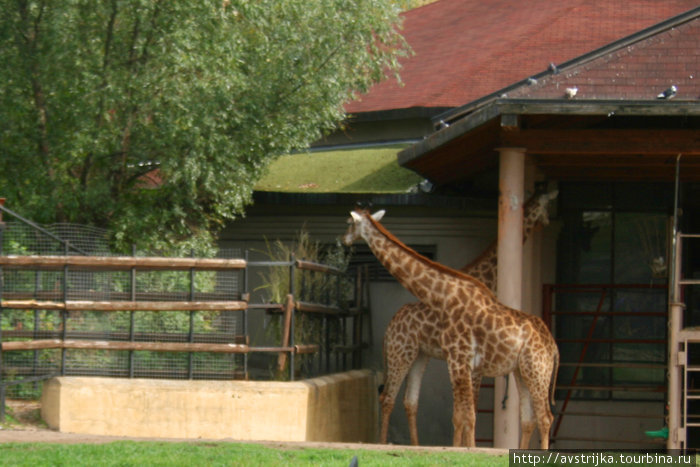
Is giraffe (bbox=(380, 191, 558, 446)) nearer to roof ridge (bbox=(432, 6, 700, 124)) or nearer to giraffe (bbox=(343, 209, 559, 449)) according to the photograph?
giraffe (bbox=(343, 209, 559, 449))

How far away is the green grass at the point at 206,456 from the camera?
884 centimetres

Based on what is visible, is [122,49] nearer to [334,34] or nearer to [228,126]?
[228,126]

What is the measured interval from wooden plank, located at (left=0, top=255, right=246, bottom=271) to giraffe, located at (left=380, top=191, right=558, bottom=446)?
7.12ft

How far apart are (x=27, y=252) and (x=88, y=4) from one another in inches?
120

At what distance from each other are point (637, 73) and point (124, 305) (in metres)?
6.23

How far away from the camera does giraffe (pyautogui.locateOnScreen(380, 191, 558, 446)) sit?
12820mm

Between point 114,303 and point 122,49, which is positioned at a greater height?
point 122,49

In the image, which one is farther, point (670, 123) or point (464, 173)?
point (464, 173)

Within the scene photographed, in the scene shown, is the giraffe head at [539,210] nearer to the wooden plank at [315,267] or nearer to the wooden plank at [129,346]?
the wooden plank at [315,267]

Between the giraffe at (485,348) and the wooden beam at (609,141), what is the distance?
1.72m

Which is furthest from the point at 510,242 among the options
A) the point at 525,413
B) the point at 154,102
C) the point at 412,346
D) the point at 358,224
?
the point at 154,102

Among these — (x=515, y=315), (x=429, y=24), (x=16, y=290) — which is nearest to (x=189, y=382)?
(x=16, y=290)

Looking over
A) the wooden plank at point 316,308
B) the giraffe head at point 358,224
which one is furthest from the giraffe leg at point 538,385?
the wooden plank at point 316,308

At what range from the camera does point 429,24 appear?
24.6 metres
